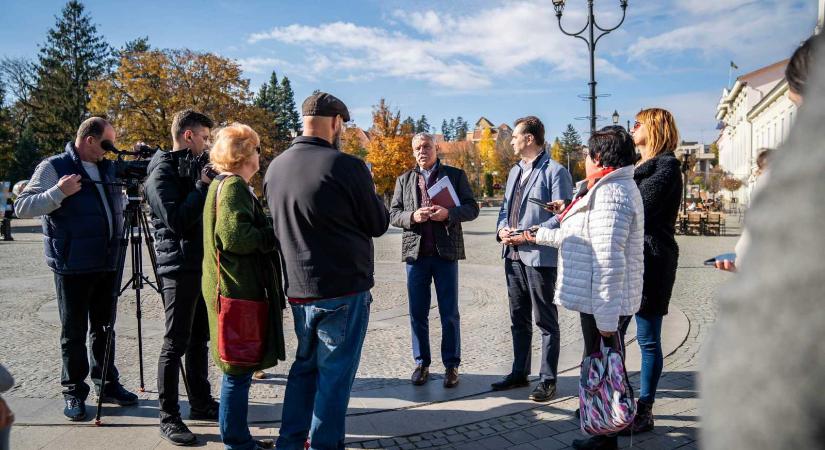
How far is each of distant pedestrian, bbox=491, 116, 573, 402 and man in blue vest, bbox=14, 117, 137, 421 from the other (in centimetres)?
345

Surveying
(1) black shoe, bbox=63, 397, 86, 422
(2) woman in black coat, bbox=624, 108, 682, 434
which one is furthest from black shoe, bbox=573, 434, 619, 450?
(1) black shoe, bbox=63, 397, 86, 422

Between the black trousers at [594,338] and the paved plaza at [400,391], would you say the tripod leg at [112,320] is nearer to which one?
the paved plaza at [400,391]

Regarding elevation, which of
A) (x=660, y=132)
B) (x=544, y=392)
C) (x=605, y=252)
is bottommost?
(x=544, y=392)

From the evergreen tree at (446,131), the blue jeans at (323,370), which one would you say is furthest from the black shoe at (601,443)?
the evergreen tree at (446,131)

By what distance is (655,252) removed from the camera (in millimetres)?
4090

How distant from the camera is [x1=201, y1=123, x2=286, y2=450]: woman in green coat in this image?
10.8 ft

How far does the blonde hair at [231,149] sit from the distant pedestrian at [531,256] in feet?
7.78

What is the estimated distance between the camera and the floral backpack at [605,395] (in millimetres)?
3449

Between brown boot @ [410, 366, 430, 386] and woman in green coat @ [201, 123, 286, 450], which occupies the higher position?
woman in green coat @ [201, 123, 286, 450]

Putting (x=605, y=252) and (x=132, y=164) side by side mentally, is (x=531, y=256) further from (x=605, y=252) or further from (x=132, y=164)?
(x=132, y=164)

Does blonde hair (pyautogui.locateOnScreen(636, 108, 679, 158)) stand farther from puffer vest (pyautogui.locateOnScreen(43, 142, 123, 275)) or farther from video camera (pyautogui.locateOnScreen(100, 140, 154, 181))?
puffer vest (pyautogui.locateOnScreen(43, 142, 123, 275))

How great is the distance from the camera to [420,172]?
553 centimetres

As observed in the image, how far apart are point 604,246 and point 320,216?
1.86 meters

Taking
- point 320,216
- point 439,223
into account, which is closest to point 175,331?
point 320,216
